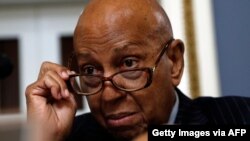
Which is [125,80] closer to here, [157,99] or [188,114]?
[157,99]

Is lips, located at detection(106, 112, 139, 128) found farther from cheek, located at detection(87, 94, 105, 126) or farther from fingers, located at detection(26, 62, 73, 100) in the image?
fingers, located at detection(26, 62, 73, 100)

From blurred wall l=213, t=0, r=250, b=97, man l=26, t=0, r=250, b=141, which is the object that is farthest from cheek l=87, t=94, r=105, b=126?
blurred wall l=213, t=0, r=250, b=97

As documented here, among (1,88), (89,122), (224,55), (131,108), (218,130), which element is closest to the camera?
(218,130)

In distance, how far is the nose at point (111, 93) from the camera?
2.92 feet

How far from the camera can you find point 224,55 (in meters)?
1.60

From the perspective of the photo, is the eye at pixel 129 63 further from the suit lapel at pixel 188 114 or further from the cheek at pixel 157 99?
the suit lapel at pixel 188 114

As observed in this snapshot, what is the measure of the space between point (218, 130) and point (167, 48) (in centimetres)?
44

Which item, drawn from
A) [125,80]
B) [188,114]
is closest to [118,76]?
[125,80]

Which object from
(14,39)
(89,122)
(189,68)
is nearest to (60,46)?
Answer: (14,39)

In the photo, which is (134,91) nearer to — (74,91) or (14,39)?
(74,91)

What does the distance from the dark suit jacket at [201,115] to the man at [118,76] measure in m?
0.01

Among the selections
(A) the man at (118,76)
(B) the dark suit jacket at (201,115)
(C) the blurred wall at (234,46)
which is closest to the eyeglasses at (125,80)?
(A) the man at (118,76)

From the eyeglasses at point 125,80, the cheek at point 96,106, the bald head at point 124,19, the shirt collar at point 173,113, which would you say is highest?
the bald head at point 124,19

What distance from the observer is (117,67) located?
3.01 feet
